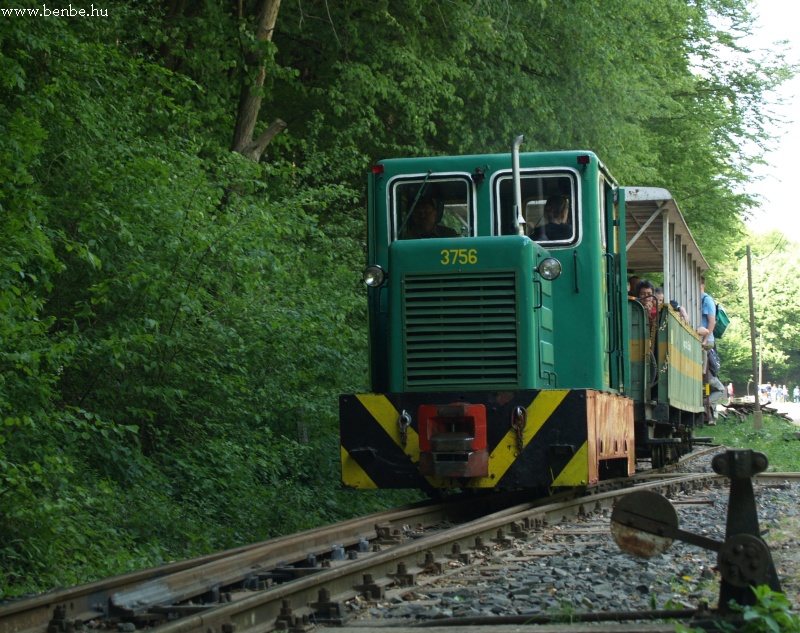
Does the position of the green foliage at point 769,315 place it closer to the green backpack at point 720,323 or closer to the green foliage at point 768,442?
the green foliage at point 768,442

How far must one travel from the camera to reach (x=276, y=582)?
5.99 metres

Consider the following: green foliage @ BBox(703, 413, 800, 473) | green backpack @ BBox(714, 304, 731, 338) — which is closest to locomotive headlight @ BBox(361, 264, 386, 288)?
green foliage @ BBox(703, 413, 800, 473)

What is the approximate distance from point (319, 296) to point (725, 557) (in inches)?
323

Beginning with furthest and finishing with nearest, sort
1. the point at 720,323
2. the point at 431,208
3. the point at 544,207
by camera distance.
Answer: the point at 720,323 < the point at 431,208 < the point at 544,207

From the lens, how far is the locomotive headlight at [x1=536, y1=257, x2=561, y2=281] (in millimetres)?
8422

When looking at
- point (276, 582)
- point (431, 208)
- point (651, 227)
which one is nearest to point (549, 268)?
point (431, 208)

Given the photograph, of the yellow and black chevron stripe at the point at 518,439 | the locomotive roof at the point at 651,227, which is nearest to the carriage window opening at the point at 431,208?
the yellow and black chevron stripe at the point at 518,439

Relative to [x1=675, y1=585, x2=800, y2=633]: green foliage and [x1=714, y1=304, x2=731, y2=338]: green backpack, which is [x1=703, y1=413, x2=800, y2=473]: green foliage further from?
[x1=675, y1=585, x2=800, y2=633]: green foliage

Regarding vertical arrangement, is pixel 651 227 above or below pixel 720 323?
above

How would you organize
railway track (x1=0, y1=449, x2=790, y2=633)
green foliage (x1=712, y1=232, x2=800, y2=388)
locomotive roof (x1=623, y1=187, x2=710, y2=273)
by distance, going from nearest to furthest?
railway track (x1=0, y1=449, x2=790, y2=633), locomotive roof (x1=623, y1=187, x2=710, y2=273), green foliage (x1=712, y1=232, x2=800, y2=388)

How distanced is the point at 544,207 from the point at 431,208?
0.97 metres

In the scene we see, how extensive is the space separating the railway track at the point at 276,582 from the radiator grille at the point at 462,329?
1.10 meters

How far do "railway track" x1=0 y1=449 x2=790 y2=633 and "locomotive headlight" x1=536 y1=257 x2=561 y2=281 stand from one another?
1.80 m

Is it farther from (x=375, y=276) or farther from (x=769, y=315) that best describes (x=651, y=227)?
(x=769, y=315)
